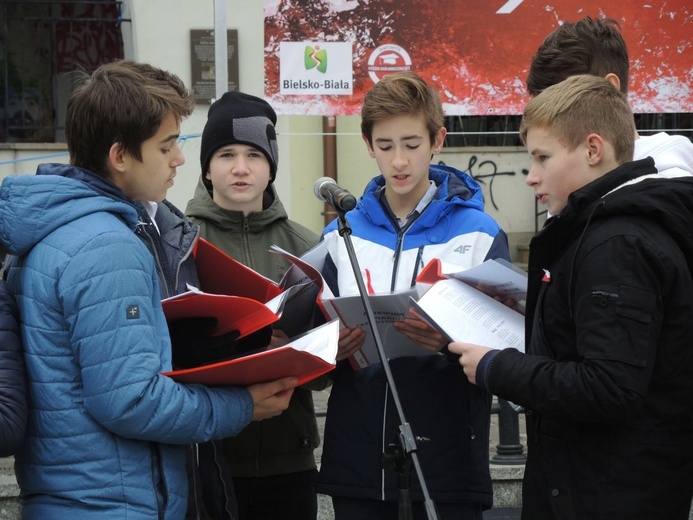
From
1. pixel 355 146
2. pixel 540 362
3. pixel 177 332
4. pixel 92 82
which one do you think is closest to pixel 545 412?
pixel 540 362

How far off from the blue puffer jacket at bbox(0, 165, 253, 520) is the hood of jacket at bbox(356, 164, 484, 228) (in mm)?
1100

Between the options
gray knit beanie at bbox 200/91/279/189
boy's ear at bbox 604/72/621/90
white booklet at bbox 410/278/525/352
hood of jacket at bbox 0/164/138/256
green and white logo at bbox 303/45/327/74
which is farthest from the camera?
green and white logo at bbox 303/45/327/74

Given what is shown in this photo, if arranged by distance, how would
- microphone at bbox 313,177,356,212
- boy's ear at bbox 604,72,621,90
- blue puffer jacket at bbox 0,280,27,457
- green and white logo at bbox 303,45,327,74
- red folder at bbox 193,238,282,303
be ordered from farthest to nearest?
green and white logo at bbox 303,45,327,74
boy's ear at bbox 604,72,621,90
red folder at bbox 193,238,282,303
microphone at bbox 313,177,356,212
blue puffer jacket at bbox 0,280,27,457

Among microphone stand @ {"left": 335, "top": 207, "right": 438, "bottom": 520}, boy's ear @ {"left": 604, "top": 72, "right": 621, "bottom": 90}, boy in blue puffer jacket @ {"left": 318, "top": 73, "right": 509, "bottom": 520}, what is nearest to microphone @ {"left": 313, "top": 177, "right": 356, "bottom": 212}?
microphone stand @ {"left": 335, "top": 207, "right": 438, "bottom": 520}

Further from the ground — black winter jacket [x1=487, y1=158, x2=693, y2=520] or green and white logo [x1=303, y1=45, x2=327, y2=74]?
green and white logo [x1=303, y1=45, x2=327, y2=74]

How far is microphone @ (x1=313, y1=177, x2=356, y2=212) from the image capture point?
3.10m

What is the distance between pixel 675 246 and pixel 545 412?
0.52 metres

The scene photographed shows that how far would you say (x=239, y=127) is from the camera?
3.80 metres

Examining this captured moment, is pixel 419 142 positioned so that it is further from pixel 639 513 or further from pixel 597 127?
pixel 639 513

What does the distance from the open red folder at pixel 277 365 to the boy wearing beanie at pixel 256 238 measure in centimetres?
80

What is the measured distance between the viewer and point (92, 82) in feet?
9.32

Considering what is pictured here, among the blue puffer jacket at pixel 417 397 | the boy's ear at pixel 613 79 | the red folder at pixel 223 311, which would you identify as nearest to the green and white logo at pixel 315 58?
the blue puffer jacket at pixel 417 397

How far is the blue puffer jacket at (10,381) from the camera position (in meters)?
2.50

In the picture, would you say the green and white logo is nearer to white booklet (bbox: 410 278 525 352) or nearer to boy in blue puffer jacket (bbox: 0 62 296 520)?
white booklet (bbox: 410 278 525 352)
